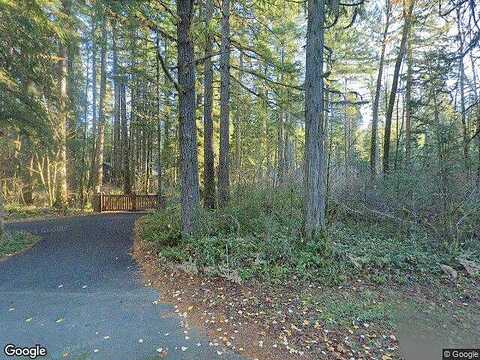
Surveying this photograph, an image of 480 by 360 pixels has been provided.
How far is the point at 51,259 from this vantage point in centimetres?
650

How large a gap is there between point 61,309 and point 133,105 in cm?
1579

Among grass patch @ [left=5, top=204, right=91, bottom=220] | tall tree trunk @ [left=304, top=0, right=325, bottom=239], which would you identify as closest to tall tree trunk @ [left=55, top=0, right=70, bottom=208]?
grass patch @ [left=5, top=204, right=91, bottom=220]

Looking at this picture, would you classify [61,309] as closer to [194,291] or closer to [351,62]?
[194,291]

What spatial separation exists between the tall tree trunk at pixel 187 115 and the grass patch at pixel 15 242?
425cm

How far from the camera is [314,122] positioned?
235 inches

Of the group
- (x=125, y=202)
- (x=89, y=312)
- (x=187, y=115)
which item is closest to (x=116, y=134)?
(x=125, y=202)

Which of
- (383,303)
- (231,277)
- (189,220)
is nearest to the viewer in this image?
(383,303)

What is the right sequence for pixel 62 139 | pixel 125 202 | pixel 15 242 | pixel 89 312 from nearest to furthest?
pixel 89 312
pixel 15 242
pixel 62 139
pixel 125 202

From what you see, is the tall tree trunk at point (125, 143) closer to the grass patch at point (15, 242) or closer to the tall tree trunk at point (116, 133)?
the tall tree trunk at point (116, 133)

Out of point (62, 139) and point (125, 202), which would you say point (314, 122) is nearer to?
point (62, 139)

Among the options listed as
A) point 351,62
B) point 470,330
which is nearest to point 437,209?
point 470,330

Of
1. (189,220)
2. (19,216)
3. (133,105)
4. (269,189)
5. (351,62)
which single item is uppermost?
(351,62)

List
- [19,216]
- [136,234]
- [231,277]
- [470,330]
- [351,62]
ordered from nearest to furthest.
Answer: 1. [470,330]
2. [231,277]
3. [136,234]
4. [19,216]
5. [351,62]

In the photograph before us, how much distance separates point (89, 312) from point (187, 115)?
3.97 m
